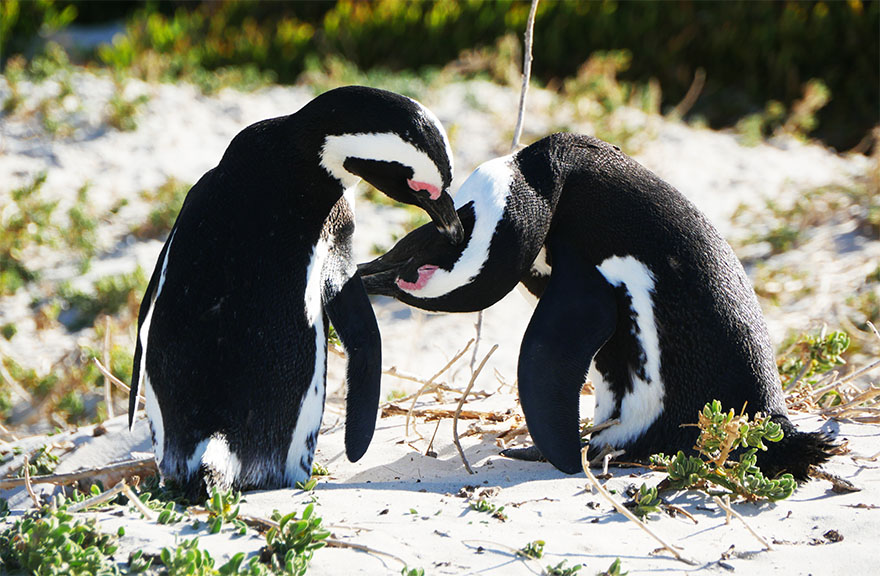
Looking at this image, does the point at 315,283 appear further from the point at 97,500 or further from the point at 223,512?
the point at 97,500

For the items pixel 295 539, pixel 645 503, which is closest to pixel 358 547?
pixel 295 539

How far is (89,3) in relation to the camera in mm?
11180

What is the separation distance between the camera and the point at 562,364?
2373 millimetres

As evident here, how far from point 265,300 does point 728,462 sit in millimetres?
1071

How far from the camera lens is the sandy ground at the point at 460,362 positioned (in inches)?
79.2

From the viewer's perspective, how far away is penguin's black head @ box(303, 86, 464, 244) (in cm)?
216

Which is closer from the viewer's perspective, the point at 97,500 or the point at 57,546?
the point at 57,546

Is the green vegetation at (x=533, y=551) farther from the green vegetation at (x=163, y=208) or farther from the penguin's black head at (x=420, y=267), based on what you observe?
the green vegetation at (x=163, y=208)

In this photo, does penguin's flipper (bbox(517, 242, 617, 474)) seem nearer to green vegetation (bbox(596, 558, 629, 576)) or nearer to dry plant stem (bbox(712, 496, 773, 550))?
dry plant stem (bbox(712, 496, 773, 550))

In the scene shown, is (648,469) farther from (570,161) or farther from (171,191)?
(171,191)

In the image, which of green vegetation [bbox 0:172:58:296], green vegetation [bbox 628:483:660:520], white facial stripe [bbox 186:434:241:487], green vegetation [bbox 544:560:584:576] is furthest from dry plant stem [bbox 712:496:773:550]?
green vegetation [bbox 0:172:58:296]

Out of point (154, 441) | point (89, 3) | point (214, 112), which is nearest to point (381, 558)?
point (154, 441)

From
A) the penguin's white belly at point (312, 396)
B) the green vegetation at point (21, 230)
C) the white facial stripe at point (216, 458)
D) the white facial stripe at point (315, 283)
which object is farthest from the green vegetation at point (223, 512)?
the green vegetation at point (21, 230)

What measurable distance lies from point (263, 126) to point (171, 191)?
2.98 m
